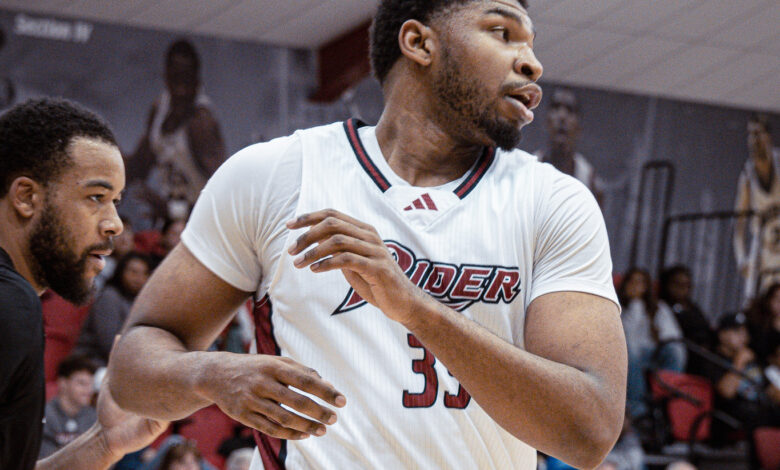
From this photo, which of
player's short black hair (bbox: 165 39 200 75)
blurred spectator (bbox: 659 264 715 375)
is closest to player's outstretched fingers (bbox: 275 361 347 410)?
player's short black hair (bbox: 165 39 200 75)

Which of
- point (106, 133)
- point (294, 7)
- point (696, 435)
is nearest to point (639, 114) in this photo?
point (696, 435)

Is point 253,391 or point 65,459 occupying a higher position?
point 253,391

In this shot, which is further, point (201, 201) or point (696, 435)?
point (696, 435)

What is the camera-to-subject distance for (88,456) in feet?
8.29

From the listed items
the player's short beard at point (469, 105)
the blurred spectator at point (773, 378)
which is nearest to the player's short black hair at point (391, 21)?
the player's short beard at point (469, 105)

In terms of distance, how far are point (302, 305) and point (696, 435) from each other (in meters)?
8.13

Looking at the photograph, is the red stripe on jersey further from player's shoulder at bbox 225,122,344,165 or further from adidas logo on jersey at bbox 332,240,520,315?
player's shoulder at bbox 225,122,344,165

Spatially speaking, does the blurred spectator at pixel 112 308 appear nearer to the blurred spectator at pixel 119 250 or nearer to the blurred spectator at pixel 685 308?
the blurred spectator at pixel 119 250

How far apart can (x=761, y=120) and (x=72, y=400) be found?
920 cm

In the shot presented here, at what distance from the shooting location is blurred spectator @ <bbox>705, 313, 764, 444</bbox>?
363 inches

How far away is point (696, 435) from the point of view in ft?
30.3

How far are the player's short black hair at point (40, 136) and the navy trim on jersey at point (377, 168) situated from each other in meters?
0.66

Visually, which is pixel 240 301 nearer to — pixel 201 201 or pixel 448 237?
pixel 201 201

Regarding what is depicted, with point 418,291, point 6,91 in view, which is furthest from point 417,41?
point 6,91
